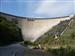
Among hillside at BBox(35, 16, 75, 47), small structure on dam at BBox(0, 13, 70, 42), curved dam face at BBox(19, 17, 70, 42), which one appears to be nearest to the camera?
hillside at BBox(35, 16, 75, 47)

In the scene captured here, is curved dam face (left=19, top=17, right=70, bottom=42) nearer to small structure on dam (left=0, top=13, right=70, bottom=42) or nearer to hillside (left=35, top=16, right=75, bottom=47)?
small structure on dam (left=0, top=13, right=70, bottom=42)

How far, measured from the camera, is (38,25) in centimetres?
4806

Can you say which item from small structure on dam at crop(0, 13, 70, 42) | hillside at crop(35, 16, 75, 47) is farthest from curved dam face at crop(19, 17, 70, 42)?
hillside at crop(35, 16, 75, 47)

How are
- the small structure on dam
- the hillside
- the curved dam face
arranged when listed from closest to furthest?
the hillside
the small structure on dam
the curved dam face

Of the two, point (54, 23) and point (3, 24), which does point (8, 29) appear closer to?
point (3, 24)

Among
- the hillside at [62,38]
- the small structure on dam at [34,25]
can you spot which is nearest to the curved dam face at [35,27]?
the small structure on dam at [34,25]

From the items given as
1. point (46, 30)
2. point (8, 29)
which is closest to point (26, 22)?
point (46, 30)

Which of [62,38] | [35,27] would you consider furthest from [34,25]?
[62,38]

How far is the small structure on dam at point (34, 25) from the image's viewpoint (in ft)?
147

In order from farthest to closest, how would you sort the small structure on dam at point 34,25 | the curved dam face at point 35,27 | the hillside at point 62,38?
the curved dam face at point 35,27
the small structure on dam at point 34,25
the hillside at point 62,38

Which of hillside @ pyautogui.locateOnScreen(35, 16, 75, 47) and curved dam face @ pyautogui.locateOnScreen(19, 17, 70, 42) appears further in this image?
curved dam face @ pyautogui.locateOnScreen(19, 17, 70, 42)

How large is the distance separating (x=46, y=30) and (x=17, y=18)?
8.02 meters

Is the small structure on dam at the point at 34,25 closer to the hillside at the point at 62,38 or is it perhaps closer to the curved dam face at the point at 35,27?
the curved dam face at the point at 35,27

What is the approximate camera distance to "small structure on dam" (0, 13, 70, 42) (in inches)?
1765
